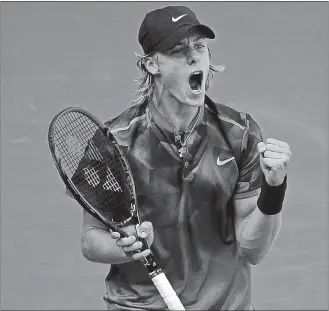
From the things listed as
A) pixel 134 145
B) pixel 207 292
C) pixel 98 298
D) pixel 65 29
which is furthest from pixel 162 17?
pixel 65 29

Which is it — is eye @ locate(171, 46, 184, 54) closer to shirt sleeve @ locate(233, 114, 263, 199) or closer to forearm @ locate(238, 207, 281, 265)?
shirt sleeve @ locate(233, 114, 263, 199)

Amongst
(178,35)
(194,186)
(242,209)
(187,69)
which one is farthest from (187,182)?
(178,35)

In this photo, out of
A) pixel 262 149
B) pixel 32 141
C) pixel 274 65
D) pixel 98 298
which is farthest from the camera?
pixel 274 65

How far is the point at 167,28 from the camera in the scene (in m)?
5.27

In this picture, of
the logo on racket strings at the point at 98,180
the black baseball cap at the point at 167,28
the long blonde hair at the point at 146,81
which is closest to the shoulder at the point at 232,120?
the long blonde hair at the point at 146,81

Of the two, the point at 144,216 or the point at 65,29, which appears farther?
the point at 65,29

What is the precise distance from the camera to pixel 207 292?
5523mm

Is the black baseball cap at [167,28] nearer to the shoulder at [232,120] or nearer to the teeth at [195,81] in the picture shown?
the teeth at [195,81]

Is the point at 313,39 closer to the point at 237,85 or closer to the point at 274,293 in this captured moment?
the point at 237,85

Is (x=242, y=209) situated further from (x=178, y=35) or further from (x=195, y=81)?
(x=178, y=35)

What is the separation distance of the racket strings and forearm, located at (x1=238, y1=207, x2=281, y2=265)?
459 mm

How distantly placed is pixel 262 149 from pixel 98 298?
3.23 m

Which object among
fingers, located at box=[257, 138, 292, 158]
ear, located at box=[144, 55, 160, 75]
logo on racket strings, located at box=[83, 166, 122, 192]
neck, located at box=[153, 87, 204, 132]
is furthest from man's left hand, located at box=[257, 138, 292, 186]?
logo on racket strings, located at box=[83, 166, 122, 192]

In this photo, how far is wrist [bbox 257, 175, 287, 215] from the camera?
516 cm
